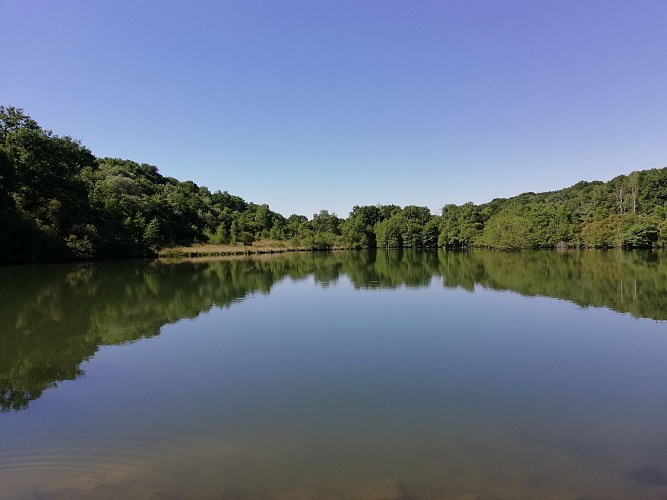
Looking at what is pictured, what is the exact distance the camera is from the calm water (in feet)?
13.3

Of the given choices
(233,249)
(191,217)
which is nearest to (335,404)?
(233,249)

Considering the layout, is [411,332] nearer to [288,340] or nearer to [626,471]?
[288,340]

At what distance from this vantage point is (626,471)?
4.16m

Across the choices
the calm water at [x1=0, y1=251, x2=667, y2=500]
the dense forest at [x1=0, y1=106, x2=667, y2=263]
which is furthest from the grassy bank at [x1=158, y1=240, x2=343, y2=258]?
the calm water at [x1=0, y1=251, x2=667, y2=500]

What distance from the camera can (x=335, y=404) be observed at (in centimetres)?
592

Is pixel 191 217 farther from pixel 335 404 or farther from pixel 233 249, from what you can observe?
pixel 335 404

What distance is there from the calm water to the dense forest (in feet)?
83.3

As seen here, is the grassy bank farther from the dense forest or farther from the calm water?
the calm water

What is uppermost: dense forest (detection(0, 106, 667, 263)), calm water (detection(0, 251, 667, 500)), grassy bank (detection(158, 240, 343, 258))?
dense forest (detection(0, 106, 667, 263))

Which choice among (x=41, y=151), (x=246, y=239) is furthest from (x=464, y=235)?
(x=41, y=151)

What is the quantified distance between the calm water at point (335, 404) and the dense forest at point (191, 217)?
25.4m

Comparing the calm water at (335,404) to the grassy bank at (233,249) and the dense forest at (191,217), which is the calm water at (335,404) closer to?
the dense forest at (191,217)

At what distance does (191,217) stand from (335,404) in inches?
2588

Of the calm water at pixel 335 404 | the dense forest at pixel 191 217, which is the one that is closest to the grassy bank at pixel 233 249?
the dense forest at pixel 191 217
